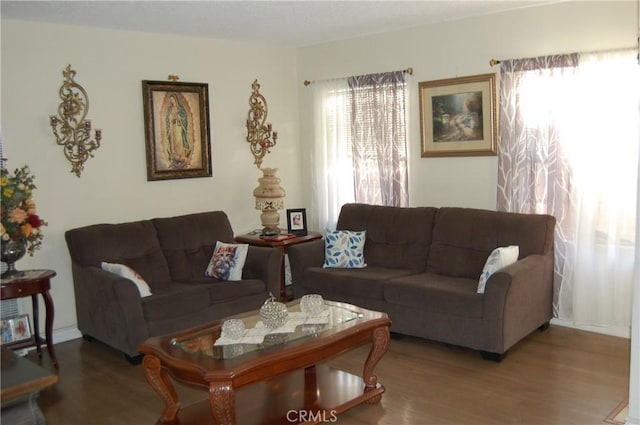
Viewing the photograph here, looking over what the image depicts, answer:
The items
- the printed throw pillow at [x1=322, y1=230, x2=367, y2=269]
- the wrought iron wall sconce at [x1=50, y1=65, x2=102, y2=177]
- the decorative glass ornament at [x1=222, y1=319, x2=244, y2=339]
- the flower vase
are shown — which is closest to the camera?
the decorative glass ornament at [x1=222, y1=319, x2=244, y2=339]

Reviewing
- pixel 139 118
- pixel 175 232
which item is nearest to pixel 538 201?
pixel 175 232

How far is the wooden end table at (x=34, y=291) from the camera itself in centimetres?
412

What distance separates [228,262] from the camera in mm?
5102

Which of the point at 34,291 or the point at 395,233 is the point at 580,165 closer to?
the point at 395,233

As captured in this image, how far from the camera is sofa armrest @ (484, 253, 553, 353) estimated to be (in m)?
4.11

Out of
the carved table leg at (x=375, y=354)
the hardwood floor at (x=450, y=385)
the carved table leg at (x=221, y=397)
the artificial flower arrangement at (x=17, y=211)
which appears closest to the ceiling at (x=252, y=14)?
the artificial flower arrangement at (x=17, y=211)

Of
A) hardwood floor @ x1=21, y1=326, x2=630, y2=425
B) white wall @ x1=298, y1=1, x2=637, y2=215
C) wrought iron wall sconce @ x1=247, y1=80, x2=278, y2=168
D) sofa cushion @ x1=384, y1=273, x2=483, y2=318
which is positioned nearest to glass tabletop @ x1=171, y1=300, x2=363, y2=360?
hardwood floor @ x1=21, y1=326, x2=630, y2=425

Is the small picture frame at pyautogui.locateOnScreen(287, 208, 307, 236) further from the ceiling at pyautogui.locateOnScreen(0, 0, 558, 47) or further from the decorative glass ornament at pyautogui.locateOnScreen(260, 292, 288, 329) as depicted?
the decorative glass ornament at pyautogui.locateOnScreen(260, 292, 288, 329)

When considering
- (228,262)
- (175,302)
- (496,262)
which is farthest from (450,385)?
(228,262)

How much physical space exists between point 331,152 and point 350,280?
69.7 inches

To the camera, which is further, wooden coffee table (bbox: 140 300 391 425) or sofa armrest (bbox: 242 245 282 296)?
sofa armrest (bbox: 242 245 282 296)

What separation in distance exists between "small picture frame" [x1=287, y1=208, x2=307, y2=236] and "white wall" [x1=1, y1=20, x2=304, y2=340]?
480mm

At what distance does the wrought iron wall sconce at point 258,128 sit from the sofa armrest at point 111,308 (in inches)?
85.3

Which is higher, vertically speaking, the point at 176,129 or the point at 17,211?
the point at 176,129
